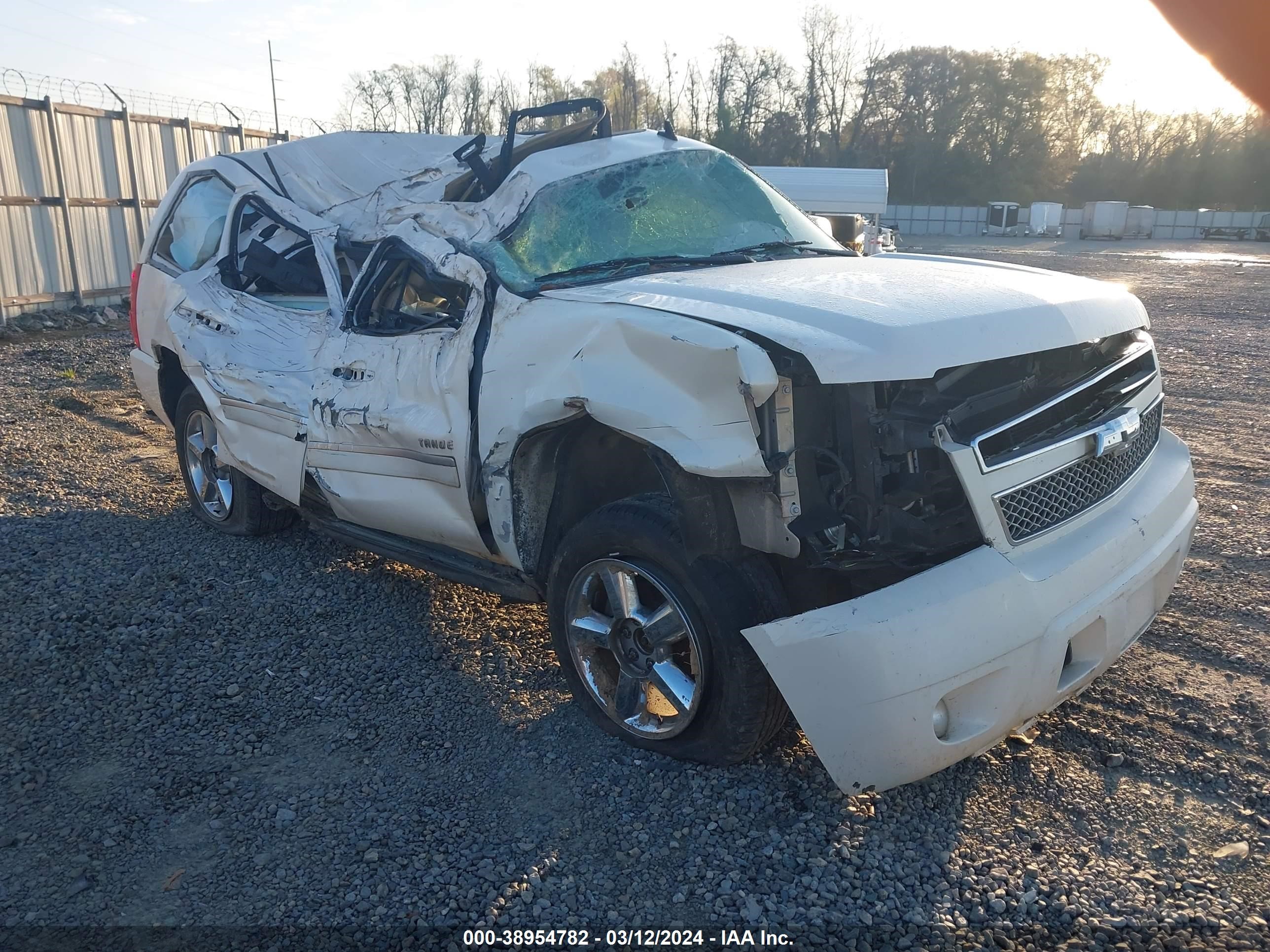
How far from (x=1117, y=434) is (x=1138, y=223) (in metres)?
54.0

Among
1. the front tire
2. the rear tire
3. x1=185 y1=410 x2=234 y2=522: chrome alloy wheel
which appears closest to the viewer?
the front tire

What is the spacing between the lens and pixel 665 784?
3.15 metres

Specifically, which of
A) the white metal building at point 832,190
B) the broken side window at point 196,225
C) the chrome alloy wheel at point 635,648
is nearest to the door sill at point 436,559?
the chrome alloy wheel at point 635,648

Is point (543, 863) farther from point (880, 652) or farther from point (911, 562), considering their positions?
point (911, 562)

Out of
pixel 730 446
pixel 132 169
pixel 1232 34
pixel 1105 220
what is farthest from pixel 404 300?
pixel 1105 220

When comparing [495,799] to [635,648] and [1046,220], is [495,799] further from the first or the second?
[1046,220]

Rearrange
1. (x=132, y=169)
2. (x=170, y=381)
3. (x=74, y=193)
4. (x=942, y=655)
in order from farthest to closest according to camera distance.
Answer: (x=132, y=169) → (x=74, y=193) → (x=170, y=381) → (x=942, y=655)

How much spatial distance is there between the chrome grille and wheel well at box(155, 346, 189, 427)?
16.2 ft

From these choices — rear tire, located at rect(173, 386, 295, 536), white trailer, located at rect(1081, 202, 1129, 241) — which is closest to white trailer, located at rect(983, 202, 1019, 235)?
white trailer, located at rect(1081, 202, 1129, 241)

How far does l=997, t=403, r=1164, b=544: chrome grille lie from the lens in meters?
2.75

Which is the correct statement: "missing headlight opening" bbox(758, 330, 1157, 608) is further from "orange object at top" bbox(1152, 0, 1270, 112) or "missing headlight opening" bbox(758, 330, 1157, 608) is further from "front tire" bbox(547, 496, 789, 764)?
"orange object at top" bbox(1152, 0, 1270, 112)

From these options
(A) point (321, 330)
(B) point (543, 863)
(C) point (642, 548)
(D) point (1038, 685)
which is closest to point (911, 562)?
(D) point (1038, 685)

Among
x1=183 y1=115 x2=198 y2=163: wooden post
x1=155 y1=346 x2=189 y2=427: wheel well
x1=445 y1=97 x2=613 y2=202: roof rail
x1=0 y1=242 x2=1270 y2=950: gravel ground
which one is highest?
x1=183 y1=115 x2=198 y2=163: wooden post

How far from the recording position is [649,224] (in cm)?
409
